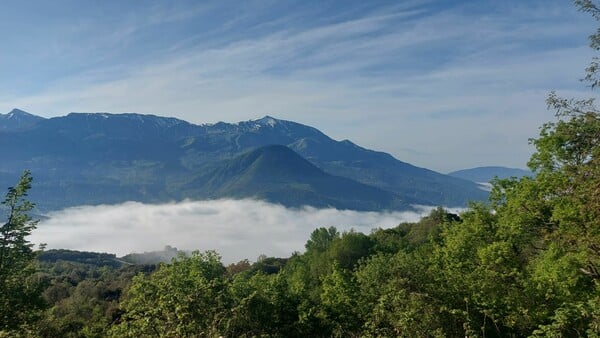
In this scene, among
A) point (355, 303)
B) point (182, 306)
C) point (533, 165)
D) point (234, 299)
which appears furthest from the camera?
point (533, 165)

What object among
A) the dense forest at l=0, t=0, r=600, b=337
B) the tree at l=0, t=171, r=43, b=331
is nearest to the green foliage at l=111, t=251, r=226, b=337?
the dense forest at l=0, t=0, r=600, b=337

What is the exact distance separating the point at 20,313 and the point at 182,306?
691 centimetres

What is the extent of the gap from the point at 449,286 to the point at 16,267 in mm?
18038

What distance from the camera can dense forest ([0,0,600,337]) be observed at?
1467 centimetres

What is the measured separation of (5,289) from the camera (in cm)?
1503

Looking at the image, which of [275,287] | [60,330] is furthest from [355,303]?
[60,330]

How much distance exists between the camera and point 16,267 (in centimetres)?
1548

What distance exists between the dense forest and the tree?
0.12 ft

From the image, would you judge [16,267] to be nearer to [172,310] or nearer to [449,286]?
[172,310]

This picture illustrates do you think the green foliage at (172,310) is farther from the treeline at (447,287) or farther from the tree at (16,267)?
the tree at (16,267)

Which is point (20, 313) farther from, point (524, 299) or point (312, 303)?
point (524, 299)

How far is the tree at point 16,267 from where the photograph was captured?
49.6ft

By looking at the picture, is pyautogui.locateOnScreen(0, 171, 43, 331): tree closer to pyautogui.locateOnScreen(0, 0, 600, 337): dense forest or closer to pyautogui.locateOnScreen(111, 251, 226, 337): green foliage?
pyautogui.locateOnScreen(0, 0, 600, 337): dense forest

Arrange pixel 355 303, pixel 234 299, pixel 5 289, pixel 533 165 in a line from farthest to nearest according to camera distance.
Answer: pixel 533 165
pixel 355 303
pixel 234 299
pixel 5 289
